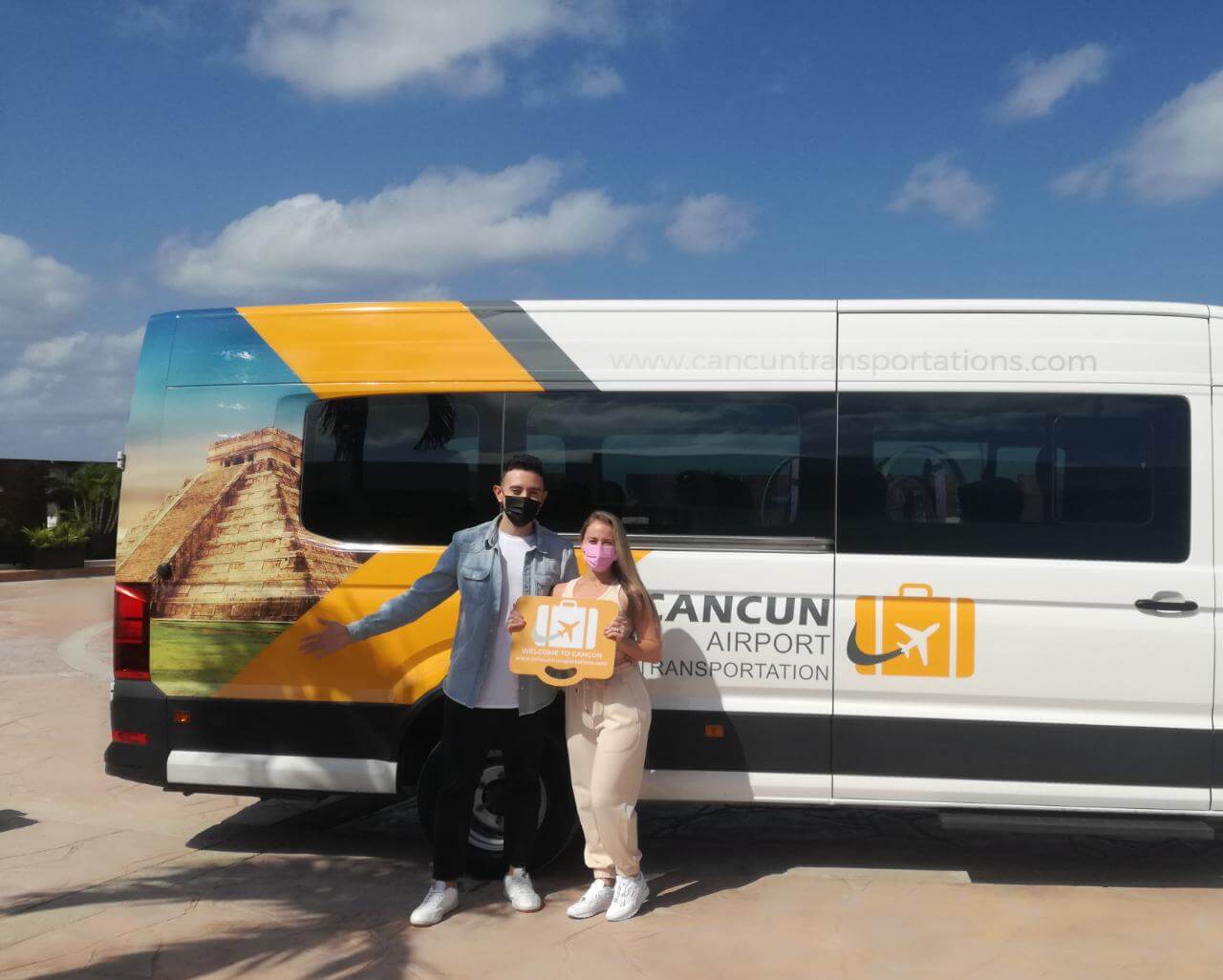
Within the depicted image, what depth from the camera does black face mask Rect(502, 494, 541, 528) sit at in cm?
459

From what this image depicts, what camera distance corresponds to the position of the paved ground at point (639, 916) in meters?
4.19

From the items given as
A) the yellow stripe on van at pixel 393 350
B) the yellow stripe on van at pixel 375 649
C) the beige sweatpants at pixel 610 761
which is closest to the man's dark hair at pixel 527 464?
the yellow stripe on van at pixel 393 350

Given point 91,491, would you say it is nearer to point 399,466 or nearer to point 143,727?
point 143,727

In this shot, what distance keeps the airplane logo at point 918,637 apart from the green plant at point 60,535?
809 inches

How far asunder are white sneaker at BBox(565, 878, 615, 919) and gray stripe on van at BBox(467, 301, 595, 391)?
2.06 meters

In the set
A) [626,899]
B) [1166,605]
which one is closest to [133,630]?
[626,899]

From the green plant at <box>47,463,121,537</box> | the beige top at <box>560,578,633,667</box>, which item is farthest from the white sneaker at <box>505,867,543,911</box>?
the green plant at <box>47,463,121,537</box>

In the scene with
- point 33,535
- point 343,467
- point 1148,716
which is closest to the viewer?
point 1148,716

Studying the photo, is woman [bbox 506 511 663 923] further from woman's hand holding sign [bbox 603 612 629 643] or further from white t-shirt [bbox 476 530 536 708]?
white t-shirt [bbox 476 530 536 708]

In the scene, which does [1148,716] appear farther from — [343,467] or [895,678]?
[343,467]

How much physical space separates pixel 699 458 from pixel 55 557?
790 inches

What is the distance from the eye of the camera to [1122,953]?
14.0 feet

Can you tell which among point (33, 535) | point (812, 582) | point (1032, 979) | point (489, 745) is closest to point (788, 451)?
point (812, 582)

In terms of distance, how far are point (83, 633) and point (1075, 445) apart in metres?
12.4
